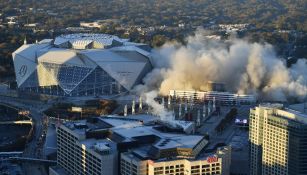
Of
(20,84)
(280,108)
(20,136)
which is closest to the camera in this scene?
(280,108)

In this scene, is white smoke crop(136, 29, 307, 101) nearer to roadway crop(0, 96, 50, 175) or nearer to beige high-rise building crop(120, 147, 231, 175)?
roadway crop(0, 96, 50, 175)

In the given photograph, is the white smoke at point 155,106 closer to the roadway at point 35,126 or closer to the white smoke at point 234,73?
the white smoke at point 234,73

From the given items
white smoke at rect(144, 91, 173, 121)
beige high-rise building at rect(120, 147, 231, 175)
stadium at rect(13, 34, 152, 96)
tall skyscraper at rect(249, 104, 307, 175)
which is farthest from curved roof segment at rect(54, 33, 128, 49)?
beige high-rise building at rect(120, 147, 231, 175)

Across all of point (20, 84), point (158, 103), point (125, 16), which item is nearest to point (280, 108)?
point (158, 103)

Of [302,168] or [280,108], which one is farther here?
[280,108]

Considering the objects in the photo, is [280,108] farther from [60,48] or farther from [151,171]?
[60,48]

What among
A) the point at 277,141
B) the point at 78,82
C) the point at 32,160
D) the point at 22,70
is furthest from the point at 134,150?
the point at 22,70

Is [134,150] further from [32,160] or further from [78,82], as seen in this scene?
[78,82]
